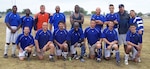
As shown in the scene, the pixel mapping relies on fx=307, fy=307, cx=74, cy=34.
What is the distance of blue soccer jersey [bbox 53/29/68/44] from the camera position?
42.5 ft

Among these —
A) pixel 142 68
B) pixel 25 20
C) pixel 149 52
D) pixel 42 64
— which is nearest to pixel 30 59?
pixel 42 64

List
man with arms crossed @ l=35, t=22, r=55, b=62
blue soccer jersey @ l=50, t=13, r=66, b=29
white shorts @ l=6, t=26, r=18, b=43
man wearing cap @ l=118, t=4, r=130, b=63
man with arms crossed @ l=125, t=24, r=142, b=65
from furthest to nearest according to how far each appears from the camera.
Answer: blue soccer jersey @ l=50, t=13, r=66, b=29, man wearing cap @ l=118, t=4, r=130, b=63, white shorts @ l=6, t=26, r=18, b=43, man with arms crossed @ l=125, t=24, r=142, b=65, man with arms crossed @ l=35, t=22, r=55, b=62

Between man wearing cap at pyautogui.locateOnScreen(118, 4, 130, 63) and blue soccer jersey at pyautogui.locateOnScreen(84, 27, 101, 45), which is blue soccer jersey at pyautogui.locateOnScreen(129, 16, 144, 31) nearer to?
man wearing cap at pyautogui.locateOnScreen(118, 4, 130, 63)

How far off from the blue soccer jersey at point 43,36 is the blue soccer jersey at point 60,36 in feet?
1.12

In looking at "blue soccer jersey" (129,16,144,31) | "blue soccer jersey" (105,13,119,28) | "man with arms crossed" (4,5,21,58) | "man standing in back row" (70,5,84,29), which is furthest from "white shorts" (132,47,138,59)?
"man with arms crossed" (4,5,21,58)

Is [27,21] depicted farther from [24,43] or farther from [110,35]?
[110,35]

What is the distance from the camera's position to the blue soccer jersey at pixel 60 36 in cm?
1296

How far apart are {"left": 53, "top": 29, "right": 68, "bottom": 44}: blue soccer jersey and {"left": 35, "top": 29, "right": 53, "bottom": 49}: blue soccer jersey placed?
34cm

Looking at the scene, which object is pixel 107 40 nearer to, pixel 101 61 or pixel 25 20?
pixel 101 61

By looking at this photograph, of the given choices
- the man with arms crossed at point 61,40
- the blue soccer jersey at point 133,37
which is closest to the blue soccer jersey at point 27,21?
the man with arms crossed at point 61,40

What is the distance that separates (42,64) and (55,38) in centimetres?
137

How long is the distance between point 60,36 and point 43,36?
72cm

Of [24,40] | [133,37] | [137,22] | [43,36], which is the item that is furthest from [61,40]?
[137,22]

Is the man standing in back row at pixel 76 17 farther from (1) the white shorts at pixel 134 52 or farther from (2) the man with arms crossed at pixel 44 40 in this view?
(1) the white shorts at pixel 134 52
